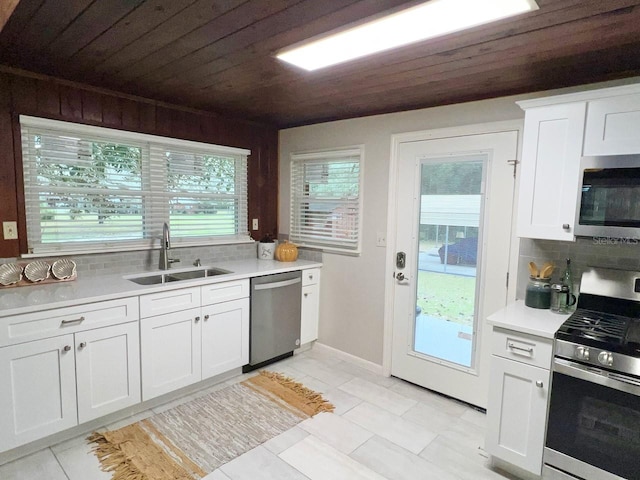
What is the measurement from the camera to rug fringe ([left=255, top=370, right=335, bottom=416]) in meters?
2.70

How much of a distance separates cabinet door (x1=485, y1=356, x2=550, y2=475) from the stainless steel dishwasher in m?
1.84

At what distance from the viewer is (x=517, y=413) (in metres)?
2.00

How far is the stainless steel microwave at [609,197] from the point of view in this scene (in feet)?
6.14

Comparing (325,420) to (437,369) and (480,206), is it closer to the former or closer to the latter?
(437,369)

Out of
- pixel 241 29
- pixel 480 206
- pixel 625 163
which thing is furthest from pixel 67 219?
pixel 625 163

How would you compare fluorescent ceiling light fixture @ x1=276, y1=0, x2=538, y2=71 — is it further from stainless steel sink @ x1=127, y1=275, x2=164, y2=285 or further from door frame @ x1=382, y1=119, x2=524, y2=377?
stainless steel sink @ x1=127, y1=275, x2=164, y2=285

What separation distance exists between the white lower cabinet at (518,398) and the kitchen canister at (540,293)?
411 mm

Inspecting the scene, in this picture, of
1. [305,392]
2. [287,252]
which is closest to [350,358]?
[305,392]

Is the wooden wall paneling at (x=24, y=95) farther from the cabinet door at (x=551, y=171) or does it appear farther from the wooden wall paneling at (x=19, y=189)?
the cabinet door at (x=551, y=171)

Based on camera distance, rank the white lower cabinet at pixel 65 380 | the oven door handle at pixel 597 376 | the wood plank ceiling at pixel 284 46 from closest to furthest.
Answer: the wood plank ceiling at pixel 284 46, the oven door handle at pixel 597 376, the white lower cabinet at pixel 65 380

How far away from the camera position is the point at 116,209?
285 centimetres

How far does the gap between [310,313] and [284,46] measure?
8.21 feet

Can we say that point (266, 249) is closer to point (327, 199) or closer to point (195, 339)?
point (327, 199)

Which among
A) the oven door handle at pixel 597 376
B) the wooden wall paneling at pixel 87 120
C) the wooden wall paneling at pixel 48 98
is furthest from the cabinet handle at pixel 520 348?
the wooden wall paneling at pixel 48 98
